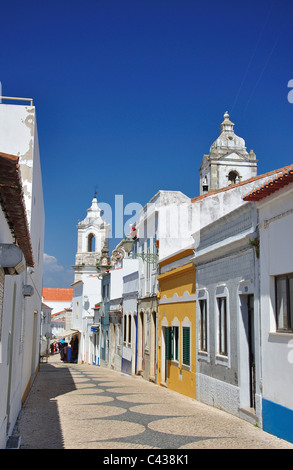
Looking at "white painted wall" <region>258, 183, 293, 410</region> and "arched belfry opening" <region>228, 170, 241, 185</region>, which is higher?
"arched belfry opening" <region>228, 170, 241, 185</region>

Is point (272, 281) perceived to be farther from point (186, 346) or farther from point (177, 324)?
point (177, 324)

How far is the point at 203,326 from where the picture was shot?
536 inches

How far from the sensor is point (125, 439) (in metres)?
8.19

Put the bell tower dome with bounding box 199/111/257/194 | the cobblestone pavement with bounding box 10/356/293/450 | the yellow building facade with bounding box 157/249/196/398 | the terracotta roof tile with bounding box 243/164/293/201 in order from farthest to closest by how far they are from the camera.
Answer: the bell tower dome with bounding box 199/111/257/194 → the yellow building facade with bounding box 157/249/196/398 → the terracotta roof tile with bounding box 243/164/293/201 → the cobblestone pavement with bounding box 10/356/293/450

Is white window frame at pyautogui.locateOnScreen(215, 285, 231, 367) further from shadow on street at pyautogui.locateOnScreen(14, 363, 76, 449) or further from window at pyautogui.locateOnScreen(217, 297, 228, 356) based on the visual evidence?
shadow on street at pyautogui.locateOnScreen(14, 363, 76, 449)

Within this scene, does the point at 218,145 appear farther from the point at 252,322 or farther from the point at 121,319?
the point at 252,322

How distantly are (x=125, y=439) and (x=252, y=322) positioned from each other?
12.7 ft

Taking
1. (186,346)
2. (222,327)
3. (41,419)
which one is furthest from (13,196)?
(186,346)

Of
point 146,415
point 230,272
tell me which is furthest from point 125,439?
point 230,272

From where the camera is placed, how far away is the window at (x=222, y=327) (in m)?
11.9

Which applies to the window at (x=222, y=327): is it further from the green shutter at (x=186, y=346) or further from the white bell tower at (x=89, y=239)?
the white bell tower at (x=89, y=239)

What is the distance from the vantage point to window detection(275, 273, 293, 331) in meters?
8.68

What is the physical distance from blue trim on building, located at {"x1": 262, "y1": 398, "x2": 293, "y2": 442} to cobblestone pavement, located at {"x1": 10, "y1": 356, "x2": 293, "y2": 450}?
0.13 meters

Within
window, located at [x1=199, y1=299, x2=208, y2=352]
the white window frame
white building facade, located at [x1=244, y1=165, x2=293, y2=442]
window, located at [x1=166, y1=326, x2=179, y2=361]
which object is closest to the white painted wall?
white building facade, located at [x1=244, y1=165, x2=293, y2=442]
